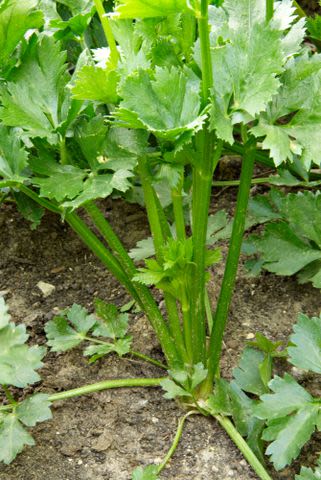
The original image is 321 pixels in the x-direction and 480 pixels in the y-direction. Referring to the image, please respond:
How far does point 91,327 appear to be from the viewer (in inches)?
63.5

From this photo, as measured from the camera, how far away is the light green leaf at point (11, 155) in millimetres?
1369

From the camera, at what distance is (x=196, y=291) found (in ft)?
4.70

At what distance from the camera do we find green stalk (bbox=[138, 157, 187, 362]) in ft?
4.52

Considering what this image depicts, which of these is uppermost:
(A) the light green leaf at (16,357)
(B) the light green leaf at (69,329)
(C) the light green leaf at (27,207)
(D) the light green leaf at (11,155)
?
(D) the light green leaf at (11,155)

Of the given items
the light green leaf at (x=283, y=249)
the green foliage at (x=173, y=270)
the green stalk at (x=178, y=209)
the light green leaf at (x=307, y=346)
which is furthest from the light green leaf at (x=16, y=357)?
the light green leaf at (x=283, y=249)

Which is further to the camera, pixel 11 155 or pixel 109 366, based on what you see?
pixel 109 366

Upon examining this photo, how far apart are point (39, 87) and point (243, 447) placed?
0.77 m

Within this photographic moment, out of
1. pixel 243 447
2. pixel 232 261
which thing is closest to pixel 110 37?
pixel 232 261

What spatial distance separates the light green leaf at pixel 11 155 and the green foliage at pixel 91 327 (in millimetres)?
342

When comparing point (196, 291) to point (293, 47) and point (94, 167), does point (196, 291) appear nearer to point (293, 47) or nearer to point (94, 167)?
point (94, 167)

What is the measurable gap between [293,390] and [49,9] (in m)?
0.92

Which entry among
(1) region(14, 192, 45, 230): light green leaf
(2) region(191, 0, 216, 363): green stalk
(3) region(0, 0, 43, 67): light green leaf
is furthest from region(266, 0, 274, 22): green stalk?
(1) region(14, 192, 45, 230): light green leaf

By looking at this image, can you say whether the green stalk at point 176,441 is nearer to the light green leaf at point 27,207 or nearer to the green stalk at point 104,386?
the green stalk at point 104,386

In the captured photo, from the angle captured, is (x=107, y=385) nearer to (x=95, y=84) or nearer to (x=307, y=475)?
(x=307, y=475)
